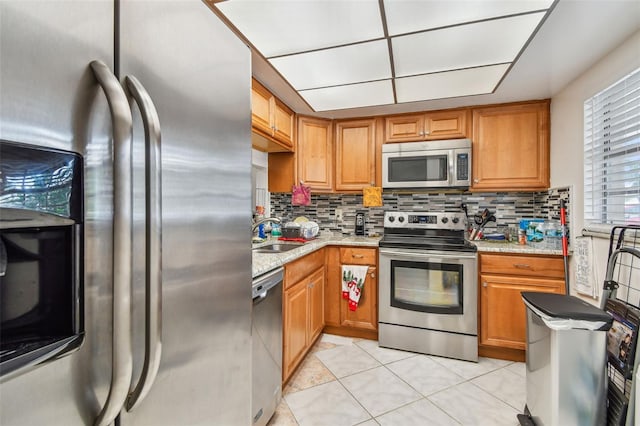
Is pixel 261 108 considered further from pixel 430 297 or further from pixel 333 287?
pixel 430 297

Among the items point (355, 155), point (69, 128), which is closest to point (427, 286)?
point (355, 155)

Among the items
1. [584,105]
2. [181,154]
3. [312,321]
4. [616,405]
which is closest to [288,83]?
[181,154]

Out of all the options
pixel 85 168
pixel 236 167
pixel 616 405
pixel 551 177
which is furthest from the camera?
pixel 551 177

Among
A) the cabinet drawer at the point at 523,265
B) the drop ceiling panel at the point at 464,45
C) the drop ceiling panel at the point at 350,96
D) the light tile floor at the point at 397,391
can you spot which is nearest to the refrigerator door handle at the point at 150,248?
the light tile floor at the point at 397,391

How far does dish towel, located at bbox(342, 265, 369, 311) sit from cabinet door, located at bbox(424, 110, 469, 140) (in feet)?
4.62

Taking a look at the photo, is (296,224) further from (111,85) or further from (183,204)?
(111,85)

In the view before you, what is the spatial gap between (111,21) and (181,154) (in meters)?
0.27

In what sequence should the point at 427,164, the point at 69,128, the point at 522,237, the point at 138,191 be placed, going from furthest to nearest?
the point at 427,164, the point at 522,237, the point at 138,191, the point at 69,128

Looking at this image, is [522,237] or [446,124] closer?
[522,237]

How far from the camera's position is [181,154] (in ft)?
2.24

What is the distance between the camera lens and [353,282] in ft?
8.48

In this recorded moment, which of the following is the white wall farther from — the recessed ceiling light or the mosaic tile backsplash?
the recessed ceiling light

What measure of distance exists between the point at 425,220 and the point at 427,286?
649 mm

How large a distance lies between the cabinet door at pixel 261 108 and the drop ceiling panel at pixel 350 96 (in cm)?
28
